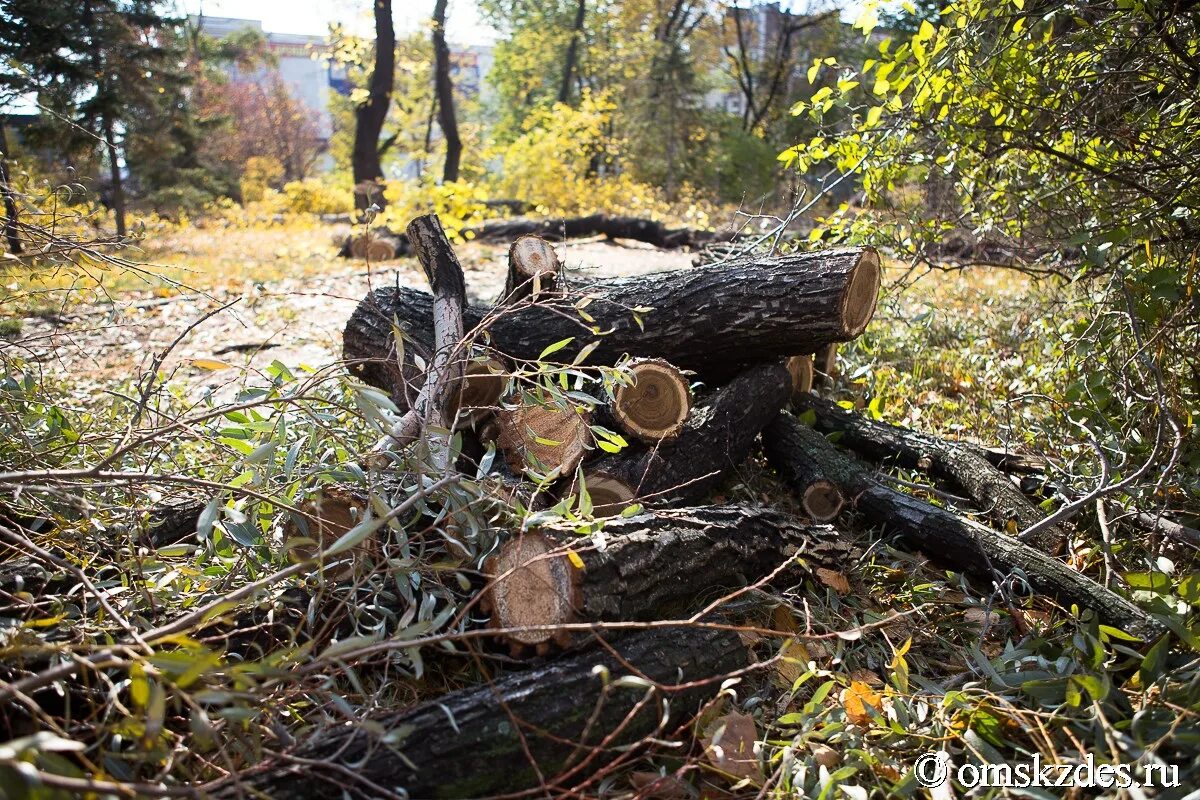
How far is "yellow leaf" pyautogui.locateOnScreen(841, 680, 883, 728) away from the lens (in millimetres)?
2125

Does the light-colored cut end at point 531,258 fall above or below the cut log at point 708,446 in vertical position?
above

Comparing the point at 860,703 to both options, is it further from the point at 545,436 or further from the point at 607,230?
the point at 607,230

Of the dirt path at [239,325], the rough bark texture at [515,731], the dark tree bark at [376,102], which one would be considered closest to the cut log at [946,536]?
the rough bark texture at [515,731]

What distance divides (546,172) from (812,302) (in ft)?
35.4

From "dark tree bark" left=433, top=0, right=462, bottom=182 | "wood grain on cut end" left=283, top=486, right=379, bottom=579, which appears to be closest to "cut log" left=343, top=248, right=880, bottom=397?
"wood grain on cut end" left=283, top=486, right=379, bottom=579

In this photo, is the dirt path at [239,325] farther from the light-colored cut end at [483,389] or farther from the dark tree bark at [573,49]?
the dark tree bark at [573,49]

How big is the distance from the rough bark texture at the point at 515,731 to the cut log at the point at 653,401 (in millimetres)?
828

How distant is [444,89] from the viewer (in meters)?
14.1

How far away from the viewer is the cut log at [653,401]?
111 inches

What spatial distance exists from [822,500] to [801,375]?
0.78 m

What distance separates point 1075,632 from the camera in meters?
2.42

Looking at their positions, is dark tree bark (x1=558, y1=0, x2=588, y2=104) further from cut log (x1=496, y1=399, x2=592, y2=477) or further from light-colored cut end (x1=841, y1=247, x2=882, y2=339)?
cut log (x1=496, y1=399, x2=592, y2=477)

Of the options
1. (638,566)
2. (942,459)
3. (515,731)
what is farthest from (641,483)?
(942,459)

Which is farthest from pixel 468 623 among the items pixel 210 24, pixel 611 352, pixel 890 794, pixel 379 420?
pixel 210 24
